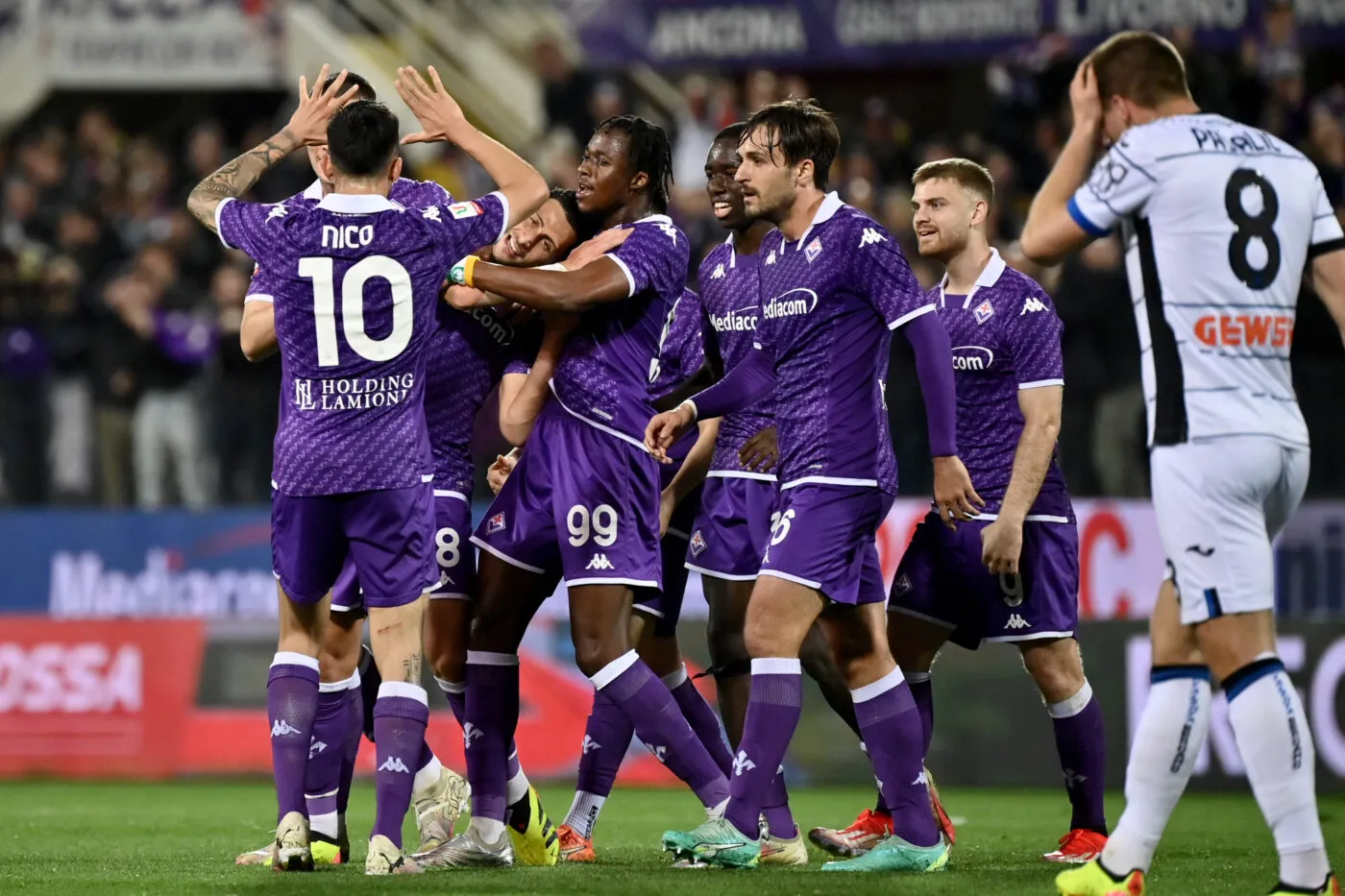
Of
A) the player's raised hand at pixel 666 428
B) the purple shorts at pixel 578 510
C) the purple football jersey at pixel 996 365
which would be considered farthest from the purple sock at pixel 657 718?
the purple football jersey at pixel 996 365

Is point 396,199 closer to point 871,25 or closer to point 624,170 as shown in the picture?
point 624,170

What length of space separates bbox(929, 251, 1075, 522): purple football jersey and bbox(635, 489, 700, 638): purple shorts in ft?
4.22

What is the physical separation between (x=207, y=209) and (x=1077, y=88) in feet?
9.85

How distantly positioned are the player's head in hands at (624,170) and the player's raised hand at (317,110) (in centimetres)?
96

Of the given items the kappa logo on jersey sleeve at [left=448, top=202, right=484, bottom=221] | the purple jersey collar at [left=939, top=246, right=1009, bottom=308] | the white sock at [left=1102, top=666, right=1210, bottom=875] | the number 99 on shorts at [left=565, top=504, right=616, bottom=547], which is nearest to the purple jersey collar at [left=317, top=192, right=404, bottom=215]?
the kappa logo on jersey sleeve at [left=448, top=202, right=484, bottom=221]

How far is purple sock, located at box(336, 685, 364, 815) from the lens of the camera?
7.00 meters

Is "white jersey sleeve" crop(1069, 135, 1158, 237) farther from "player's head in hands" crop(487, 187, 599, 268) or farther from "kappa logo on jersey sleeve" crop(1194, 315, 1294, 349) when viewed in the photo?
"player's head in hands" crop(487, 187, 599, 268)

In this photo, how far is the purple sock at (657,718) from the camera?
6.83 meters

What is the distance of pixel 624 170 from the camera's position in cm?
711

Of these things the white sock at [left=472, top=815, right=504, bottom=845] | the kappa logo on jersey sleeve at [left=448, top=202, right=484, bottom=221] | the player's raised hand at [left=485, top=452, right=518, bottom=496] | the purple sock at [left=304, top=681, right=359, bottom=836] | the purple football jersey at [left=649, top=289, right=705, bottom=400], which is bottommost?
the white sock at [left=472, top=815, right=504, bottom=845]

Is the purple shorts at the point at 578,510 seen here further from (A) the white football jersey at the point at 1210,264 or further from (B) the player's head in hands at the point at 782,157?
(A) the white football jersey at the point at 1210,264

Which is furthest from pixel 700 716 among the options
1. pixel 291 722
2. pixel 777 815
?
pixel 291 722

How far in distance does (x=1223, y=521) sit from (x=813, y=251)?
189cm

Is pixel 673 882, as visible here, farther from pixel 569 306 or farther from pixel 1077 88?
pixel 1077 88
